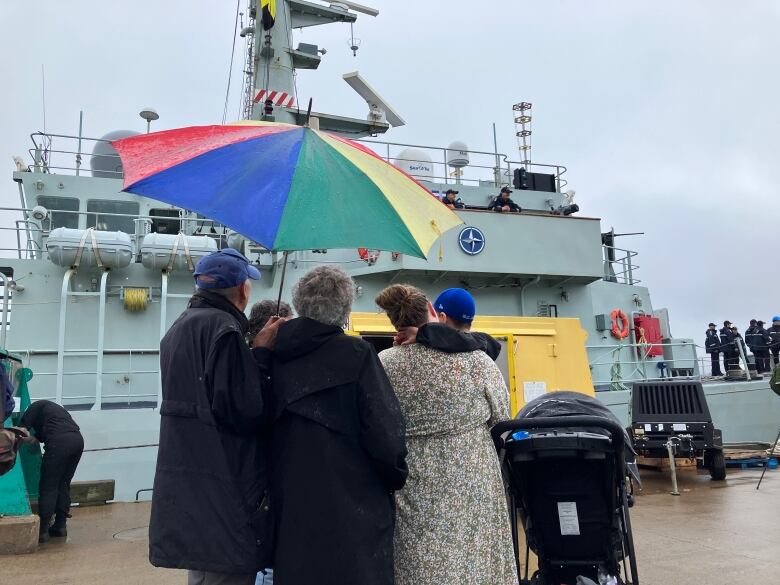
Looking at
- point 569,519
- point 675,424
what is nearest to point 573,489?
point 569,519

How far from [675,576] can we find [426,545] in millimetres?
2632

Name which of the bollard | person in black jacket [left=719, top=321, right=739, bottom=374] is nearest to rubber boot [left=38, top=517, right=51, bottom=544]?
the bollard

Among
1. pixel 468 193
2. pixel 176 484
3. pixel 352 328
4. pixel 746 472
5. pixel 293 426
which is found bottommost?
pixel 746 472

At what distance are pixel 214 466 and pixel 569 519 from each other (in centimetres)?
168

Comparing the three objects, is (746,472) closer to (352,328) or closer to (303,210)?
(352,328)

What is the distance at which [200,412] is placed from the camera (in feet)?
7.25

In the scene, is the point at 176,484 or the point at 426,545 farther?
the point at 426,545

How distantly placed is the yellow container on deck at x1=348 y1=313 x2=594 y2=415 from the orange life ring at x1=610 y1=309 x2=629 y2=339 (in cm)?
393

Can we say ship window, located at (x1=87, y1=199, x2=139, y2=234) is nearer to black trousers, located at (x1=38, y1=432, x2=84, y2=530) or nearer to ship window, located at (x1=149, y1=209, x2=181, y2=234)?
ship window, located at (x1=149, y1=209, x2=181, y2=234)

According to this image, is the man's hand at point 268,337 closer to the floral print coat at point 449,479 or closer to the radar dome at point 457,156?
the floral print coat at point 449,479

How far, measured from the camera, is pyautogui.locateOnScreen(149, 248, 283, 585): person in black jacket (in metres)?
2.13

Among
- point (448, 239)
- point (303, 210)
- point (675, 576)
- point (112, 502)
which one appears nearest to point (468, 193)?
point (448, 239)

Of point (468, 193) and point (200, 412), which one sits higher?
point (468, 193)

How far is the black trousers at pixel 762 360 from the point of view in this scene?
1366 cm
